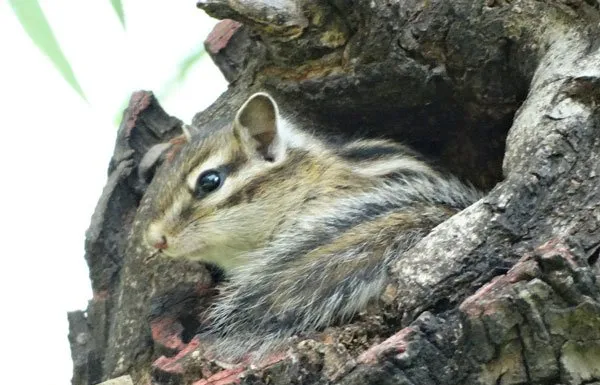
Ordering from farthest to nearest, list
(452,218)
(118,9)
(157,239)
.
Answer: (118,9)
(157,239)
(452,218)

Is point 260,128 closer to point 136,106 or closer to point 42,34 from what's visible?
point 136,106

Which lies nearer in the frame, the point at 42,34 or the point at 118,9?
the point at 42,34

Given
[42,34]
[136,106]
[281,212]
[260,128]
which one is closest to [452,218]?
[281,212]

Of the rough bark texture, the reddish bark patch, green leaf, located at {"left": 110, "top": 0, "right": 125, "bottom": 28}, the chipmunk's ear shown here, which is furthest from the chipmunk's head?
green leaf, located at {"left": 110, "top": 0, "right": 125, "bottom": 28}

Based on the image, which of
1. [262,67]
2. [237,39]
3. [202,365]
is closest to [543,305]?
[202,365]

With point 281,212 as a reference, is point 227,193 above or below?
above

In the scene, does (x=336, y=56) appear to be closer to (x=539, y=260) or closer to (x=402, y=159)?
(x=402, y=159)

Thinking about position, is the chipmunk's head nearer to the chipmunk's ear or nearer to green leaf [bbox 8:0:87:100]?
the chipmunk's ear

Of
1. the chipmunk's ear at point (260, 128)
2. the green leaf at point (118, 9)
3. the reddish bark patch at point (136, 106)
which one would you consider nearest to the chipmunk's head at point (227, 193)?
the chipmunk's ear at point (260, 128)
